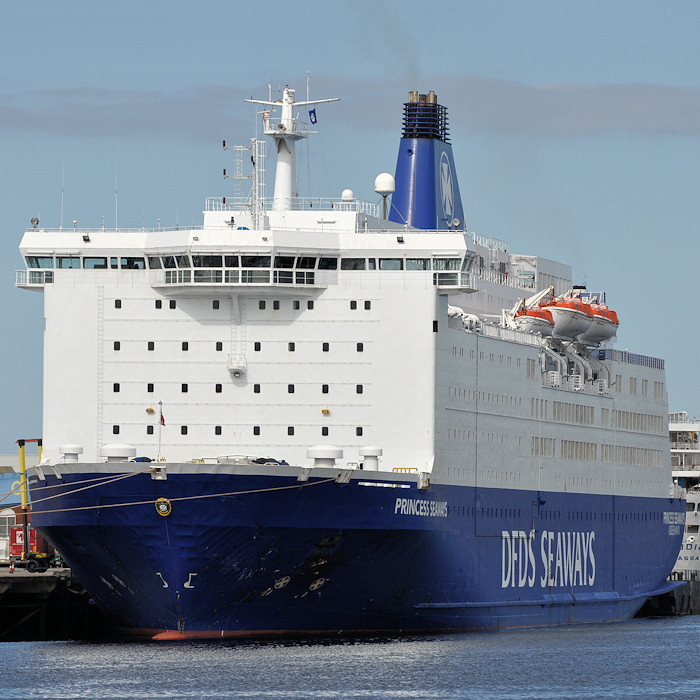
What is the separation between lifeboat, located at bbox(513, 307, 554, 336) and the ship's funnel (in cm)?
398

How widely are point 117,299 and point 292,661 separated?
36.3ft

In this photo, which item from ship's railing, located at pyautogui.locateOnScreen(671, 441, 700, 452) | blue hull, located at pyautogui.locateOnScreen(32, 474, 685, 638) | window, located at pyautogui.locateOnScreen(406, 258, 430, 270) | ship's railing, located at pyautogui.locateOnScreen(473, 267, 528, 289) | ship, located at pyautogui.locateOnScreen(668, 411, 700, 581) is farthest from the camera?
ship's railing, located at pyautogui.locateOnScreen(671, 441, 700, 452)

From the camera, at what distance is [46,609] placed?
56.4 metres

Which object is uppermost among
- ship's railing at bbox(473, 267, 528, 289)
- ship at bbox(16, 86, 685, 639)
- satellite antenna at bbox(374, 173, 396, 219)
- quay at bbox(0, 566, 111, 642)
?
satellite antenna at bbox(374, 173, 396, 219)

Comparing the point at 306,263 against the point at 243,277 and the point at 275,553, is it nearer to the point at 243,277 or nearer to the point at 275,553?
the point at 243,277

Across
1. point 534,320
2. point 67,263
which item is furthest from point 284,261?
point 534,320

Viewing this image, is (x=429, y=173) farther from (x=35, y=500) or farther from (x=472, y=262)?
(x=35, y=500)

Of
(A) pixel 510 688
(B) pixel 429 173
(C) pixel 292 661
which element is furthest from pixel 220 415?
(B) pixel 429 173

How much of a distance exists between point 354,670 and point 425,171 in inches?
930

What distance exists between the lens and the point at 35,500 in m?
50.2

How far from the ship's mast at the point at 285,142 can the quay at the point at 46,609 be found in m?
12.0

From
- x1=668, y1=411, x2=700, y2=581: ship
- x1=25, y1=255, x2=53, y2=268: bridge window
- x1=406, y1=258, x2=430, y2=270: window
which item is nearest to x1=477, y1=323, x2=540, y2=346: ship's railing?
x1=406, y1=258, x2=430, y2=270: window

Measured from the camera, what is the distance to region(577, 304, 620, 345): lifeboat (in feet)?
209

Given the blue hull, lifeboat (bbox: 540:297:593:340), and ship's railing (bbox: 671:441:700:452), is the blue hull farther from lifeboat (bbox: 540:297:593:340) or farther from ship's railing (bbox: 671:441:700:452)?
ship's railing (bbox: 671:441:700:452)
